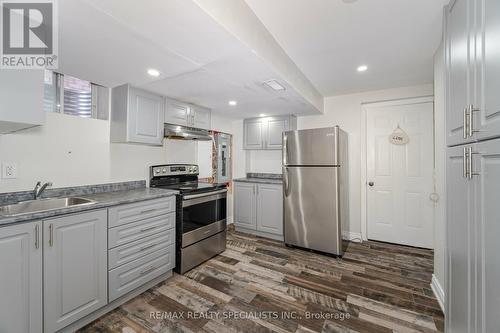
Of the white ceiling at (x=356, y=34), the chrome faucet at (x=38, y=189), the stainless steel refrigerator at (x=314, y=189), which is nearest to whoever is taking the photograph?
the white ceiling at (x=356, y=34)

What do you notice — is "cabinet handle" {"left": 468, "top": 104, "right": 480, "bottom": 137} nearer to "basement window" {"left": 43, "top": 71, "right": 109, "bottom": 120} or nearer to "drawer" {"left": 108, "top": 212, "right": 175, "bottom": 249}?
"drawer" {"left": 108, "top": 212, "right": 175, "bottom": 249}

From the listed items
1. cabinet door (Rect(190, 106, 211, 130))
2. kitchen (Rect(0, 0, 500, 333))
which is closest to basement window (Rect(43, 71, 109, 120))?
kitchen (Rect(0, 0, 500, 333))

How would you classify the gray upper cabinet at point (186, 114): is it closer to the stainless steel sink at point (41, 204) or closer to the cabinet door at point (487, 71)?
the stainless steel sink at point (41, 204)

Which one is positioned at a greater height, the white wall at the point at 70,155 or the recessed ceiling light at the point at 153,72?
the recessed ceiling light at the point at 153,72

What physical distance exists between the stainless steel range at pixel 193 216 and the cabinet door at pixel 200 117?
0.64 meters

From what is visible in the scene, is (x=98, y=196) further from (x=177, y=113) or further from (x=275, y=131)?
(x=275, y=131)

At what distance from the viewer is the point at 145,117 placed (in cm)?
244

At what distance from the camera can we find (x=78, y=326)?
1.63 m

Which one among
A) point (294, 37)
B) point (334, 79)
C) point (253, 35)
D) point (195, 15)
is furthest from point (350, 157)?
point (195, 15)

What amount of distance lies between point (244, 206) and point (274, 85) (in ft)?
7.28

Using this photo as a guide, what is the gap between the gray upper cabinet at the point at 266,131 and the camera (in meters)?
3.83

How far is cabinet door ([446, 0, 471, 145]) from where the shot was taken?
3.61 feet

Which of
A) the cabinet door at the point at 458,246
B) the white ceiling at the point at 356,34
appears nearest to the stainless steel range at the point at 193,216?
the white ceiling at the point at 356,34

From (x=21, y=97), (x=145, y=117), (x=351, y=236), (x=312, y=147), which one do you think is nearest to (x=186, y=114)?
(x=145, y=117)
